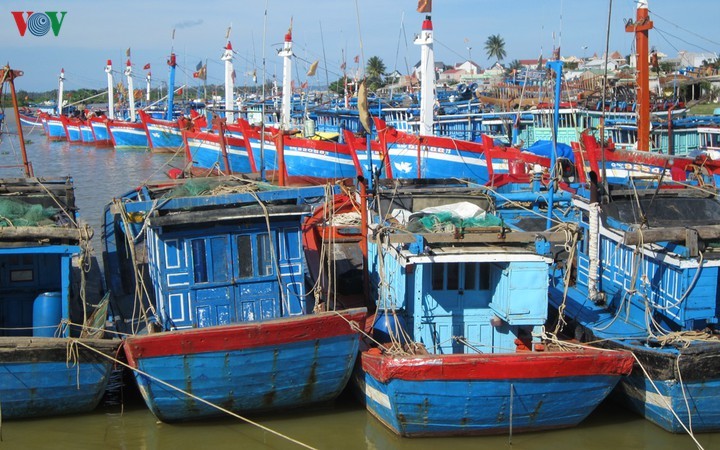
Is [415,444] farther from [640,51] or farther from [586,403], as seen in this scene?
[640,51]

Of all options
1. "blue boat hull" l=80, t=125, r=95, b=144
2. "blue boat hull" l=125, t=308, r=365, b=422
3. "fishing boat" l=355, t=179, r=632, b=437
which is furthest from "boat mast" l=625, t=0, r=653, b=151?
"blue boat hull" l=80, t=125, r=95, b=144

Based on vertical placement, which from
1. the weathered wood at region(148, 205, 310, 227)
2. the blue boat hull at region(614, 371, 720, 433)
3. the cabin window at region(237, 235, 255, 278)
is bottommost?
the blue boat hull at region(614, 371, 720, 433)

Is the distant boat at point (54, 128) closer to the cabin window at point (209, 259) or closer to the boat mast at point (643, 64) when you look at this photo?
the boat mast at point (643, 64)

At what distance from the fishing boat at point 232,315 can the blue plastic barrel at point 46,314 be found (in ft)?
3.91

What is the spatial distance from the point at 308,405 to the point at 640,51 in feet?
44.5

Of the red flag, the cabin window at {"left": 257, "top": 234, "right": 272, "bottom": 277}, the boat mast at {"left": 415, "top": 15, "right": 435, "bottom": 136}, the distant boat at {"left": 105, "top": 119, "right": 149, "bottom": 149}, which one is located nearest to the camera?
the cabin window at {"left": 257, "top": 234, "right": 272, "bottom": 277}

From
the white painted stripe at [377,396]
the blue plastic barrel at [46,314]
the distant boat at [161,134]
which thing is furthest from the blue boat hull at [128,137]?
the white painted stripe at [377,396]

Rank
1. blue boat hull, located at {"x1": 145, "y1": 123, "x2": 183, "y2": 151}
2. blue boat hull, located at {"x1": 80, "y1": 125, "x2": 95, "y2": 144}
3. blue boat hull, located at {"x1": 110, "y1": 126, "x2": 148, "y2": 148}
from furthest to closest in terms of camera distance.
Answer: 1. blue boat hull, located at {"x1": 80, "y1": 125, "x2": 95, "y2": 144}
2. blue boat hull, located at {"x1": 110, "y1": 126, "x2": 148, "y2": 148}
3. blue boat hull, located at {"x1": 145, "y1": 123, "x2": 183, "y2": 151}

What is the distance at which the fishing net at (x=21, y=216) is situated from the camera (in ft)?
33.4

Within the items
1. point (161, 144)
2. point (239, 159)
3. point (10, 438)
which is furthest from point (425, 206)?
point (161, 144)

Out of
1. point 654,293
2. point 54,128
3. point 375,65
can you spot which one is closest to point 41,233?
point 654,293

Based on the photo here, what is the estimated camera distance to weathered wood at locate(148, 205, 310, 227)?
375 inches

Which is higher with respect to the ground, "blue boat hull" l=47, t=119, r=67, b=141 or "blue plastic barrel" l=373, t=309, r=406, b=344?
"blue boat hull" l=47, t=119, r=67, b=141

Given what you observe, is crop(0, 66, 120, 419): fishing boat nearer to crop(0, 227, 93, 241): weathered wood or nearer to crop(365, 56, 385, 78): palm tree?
crop(0, 227, 93, 241): weathered wood
